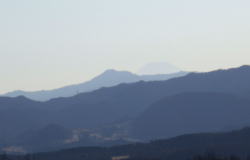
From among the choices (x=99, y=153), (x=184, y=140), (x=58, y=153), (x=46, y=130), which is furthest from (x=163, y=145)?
(x=46, y=130)

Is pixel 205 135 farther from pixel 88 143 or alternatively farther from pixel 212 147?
pixel 88 143

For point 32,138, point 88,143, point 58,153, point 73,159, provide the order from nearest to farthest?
point 73,159 → point 58,153 → point 88,143 → point 32,138

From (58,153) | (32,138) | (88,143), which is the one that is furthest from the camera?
(32,138)

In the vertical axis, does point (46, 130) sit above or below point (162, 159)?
above

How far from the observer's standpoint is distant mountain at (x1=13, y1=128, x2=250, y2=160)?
4355 inches

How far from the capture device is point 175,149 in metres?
119

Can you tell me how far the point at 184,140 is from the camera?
129125mm

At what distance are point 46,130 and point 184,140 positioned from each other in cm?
7800

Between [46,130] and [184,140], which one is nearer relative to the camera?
[184,140]

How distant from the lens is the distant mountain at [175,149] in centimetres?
11062

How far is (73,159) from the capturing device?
11862 cm

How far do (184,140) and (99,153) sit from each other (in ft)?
58.6

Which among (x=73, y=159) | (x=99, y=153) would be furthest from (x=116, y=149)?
(x=73, y=159)

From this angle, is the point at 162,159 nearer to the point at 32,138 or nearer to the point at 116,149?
the point at 116,149
